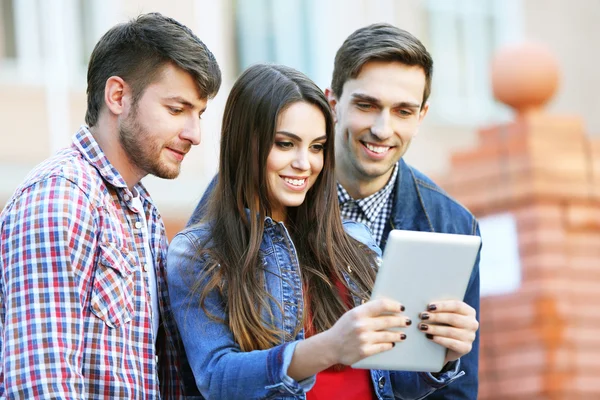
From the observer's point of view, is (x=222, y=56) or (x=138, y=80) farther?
(x=222, y=56)

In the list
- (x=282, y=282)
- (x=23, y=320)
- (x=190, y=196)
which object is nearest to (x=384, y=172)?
(x=282, y=282)

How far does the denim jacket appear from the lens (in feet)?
15.2

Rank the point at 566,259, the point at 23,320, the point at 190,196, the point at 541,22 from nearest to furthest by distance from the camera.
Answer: the point at 23,320 < the point at 566,259 < the point at 190,196 < the point at 541,22

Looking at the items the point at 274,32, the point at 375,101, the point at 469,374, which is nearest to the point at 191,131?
the point at 375,101

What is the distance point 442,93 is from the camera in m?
13.6

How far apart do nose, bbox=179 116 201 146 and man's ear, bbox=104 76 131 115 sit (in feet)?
0.57

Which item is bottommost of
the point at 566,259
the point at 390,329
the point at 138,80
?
the point at 566,259

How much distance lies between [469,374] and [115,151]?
1.52 meters

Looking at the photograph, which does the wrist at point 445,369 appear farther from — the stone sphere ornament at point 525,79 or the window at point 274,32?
the window at point 274,32

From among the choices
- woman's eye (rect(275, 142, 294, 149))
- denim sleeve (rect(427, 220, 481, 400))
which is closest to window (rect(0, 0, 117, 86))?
denim sleeve (rect(427, 220, 481, 400))

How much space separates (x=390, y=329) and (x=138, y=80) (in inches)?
40.0

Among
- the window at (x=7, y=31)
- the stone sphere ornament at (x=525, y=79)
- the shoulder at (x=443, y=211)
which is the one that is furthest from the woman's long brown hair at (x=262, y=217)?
the window at (x=7, y=31)

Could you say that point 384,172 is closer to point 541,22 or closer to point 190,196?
point 190,196

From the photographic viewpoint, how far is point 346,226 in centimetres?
417
